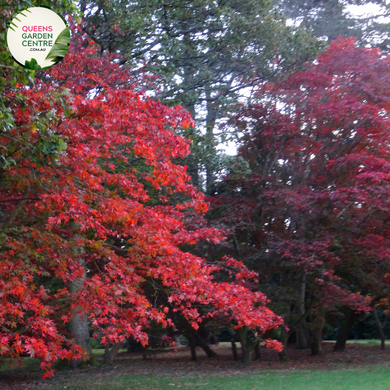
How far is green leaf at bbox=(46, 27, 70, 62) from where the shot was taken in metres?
4.74

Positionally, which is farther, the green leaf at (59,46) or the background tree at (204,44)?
the background tree at (204,44)

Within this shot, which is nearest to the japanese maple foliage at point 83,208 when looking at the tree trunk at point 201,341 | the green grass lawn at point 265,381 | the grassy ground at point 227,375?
the green grass lawn at point 265,381

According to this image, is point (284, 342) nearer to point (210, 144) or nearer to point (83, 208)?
point (210, 144)

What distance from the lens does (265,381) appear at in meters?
10.7

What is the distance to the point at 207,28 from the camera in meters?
11.7

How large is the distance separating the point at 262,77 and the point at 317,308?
7.68m

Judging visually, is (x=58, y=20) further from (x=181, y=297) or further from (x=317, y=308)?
(x=317, y=308)

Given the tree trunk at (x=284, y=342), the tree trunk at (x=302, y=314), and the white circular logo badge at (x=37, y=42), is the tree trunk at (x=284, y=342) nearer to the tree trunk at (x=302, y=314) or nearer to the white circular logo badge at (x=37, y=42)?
the tree trunk at (x=302, y=314)

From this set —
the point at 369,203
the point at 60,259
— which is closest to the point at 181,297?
the point at 60,259

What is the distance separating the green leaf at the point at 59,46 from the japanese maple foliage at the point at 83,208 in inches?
26.7

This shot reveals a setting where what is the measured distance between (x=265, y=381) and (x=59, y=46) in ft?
30.3

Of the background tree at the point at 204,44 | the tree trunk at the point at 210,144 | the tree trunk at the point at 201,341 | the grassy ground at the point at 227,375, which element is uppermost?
the background tree at the point at 204,44

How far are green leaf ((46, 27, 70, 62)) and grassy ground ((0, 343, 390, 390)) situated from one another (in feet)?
26.2

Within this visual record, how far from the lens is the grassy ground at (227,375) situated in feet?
33.4
